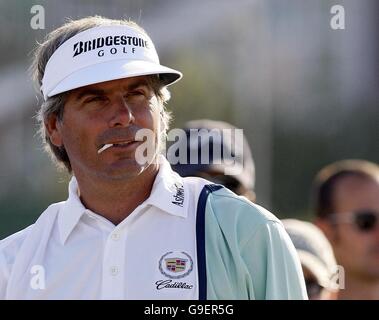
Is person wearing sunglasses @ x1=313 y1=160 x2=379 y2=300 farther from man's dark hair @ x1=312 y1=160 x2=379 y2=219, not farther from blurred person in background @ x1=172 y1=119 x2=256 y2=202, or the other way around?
blurred person in background @ x1=172 y1=119 x2=256 y2=202

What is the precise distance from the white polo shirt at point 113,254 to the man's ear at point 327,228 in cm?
89

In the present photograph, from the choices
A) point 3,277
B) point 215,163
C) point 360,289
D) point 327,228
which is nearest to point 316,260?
point 327,228

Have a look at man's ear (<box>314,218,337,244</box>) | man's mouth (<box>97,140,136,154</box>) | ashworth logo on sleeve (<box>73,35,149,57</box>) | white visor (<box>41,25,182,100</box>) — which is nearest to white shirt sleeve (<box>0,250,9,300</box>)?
man's mouth (<box>97,140,136,154</box>)

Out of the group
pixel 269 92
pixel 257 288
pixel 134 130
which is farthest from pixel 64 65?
pixel 269 92

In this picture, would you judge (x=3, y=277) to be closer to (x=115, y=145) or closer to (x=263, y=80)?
(x=115, y=145)

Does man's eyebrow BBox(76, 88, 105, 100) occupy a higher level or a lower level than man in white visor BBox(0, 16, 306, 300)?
higher

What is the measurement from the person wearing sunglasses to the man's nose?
3.23 ft

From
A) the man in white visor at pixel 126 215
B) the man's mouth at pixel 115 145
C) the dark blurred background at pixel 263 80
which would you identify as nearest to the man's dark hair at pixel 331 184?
the man in white visor at pixel 126 215

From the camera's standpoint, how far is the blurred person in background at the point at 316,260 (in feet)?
11.1

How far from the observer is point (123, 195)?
109 inches

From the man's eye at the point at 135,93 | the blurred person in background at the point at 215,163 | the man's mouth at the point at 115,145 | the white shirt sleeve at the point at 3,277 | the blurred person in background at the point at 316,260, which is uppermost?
the man's eye at the point at 135,93

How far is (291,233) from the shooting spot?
147 inches

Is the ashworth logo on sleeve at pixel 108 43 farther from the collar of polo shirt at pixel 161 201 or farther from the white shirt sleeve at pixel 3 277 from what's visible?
the white shirt sleeve at pixel 3 277

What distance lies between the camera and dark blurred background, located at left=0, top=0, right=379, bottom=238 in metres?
7.36
